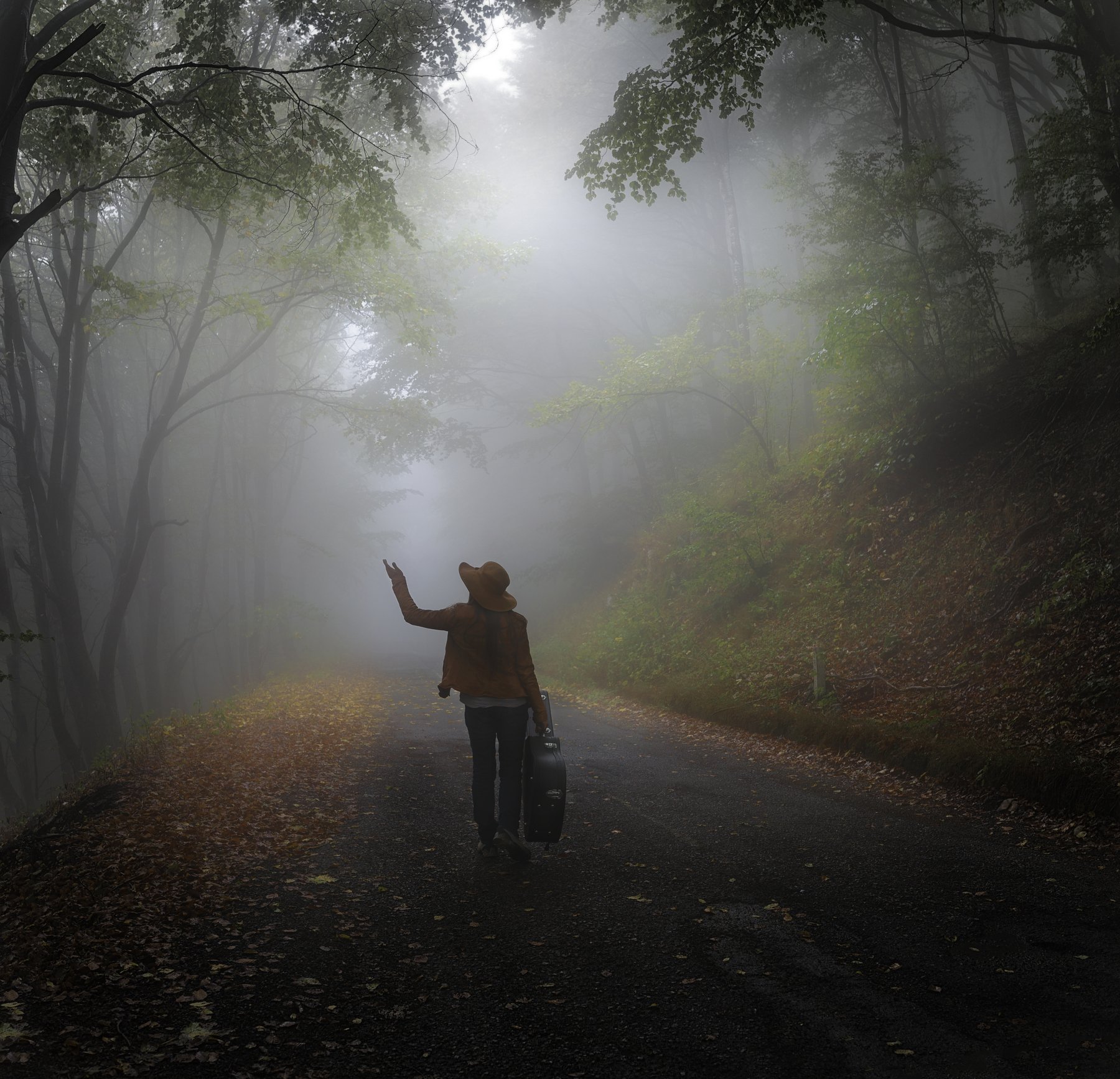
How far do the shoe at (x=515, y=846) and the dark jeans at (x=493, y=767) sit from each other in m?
0.09

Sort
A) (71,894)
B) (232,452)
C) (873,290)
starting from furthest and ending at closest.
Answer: (232,452)
(873,290)
(71,894)

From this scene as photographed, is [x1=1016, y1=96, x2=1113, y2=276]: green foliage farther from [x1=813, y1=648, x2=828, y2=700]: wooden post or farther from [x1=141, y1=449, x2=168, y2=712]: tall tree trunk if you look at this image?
[x1=141, y1=449, x2=168, y2=712]: tall tree trunk

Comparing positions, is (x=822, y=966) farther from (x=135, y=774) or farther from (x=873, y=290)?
(x=873, y=290)

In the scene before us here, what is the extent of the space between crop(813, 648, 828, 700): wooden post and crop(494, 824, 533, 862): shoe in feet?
21.1

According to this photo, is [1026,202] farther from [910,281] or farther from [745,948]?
[745,948]

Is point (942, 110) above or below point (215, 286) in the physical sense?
above

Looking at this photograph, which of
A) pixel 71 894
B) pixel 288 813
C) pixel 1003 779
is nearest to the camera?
pixel 71 894

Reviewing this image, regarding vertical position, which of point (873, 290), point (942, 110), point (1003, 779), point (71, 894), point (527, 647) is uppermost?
point (942, 110)

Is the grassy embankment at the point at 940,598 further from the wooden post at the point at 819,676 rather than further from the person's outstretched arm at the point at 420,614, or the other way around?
the person's outstretched arm at the point at 420,614

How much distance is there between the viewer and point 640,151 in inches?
353

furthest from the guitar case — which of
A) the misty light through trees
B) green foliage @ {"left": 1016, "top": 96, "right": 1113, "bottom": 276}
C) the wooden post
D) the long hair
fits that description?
green foliage @ {"left": 1016, "top": 96, "right": 1113, "bottom": 276}

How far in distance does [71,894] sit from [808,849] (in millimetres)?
4983

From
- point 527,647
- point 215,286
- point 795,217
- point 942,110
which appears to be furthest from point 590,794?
point 795,217

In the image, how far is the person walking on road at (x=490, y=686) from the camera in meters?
6.04
